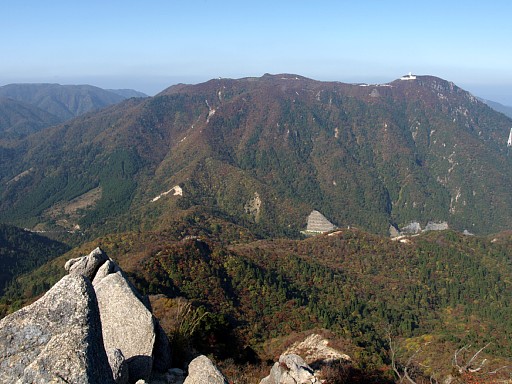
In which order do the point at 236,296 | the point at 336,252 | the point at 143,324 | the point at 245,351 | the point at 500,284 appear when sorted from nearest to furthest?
the point at 143,324 < the point at 245,351 < the point at 236,296 < the point at 500,284 < the point at 336,252

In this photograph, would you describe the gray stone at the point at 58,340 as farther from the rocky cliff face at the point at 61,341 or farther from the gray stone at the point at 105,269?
the gray stone at the point at 105,269

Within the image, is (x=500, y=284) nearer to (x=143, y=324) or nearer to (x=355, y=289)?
(x=355, y=289)

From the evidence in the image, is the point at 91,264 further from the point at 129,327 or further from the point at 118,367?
the point at 118,367

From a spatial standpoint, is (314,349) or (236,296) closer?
(314,349)

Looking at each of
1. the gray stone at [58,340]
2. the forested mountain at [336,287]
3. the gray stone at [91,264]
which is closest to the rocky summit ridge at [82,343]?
the gray stone at [58,340]

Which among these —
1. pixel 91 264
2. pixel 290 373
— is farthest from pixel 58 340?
pixel 290 373

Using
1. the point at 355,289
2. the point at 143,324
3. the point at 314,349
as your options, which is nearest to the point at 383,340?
the point at 355,289

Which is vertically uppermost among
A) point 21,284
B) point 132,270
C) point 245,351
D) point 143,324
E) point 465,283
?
point 143,324
